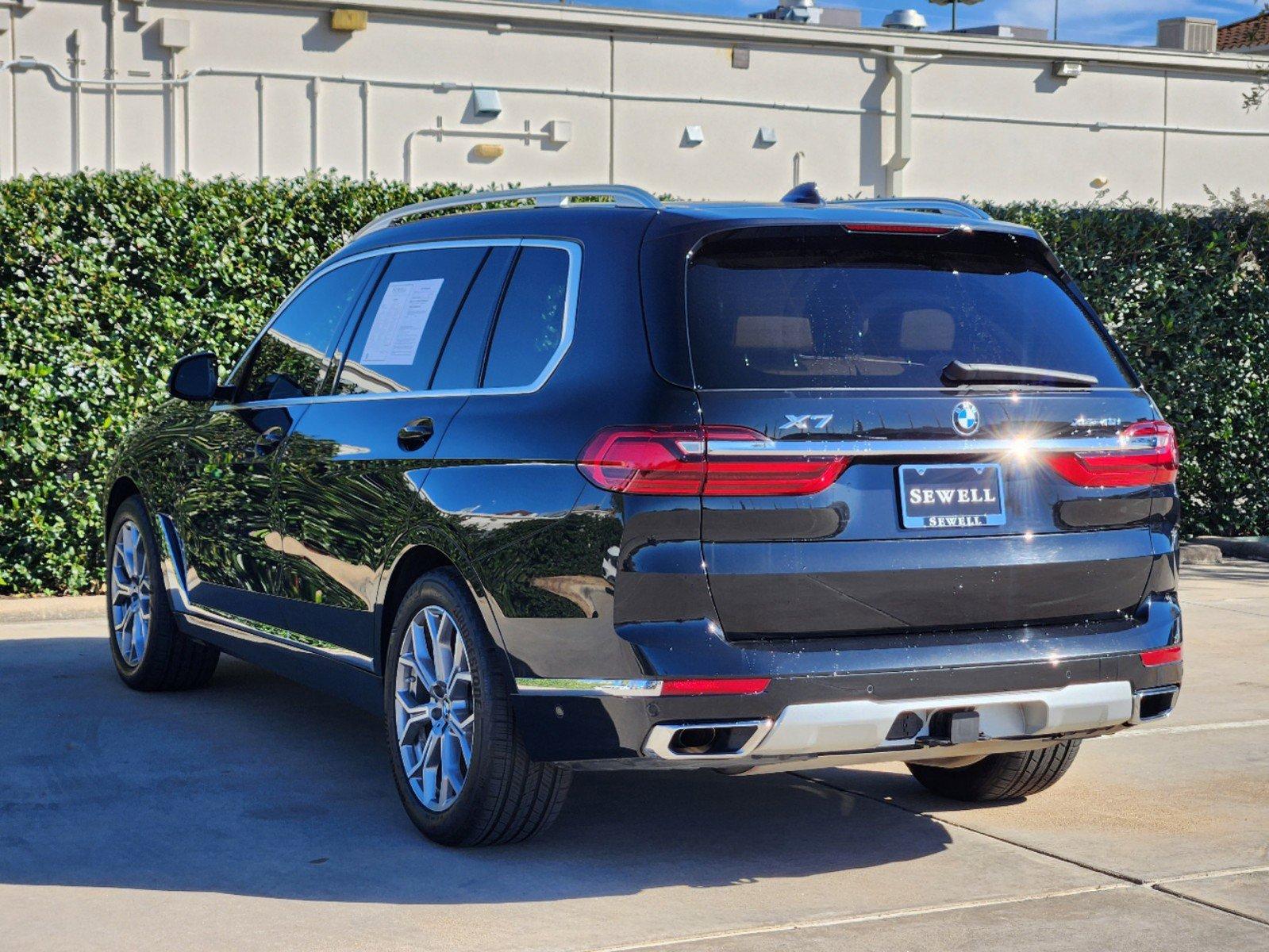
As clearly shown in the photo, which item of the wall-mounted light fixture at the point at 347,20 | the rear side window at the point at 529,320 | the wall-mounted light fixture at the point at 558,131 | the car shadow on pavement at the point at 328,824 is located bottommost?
the car shadow on pavement at the point at 328,824

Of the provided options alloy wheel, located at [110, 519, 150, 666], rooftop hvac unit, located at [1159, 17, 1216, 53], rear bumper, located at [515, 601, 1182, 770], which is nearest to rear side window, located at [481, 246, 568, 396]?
rear bumper, located at [515, 601, 1182, 770]

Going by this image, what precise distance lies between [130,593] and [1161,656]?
454 cm

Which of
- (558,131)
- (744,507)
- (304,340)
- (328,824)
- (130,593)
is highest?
(558,131)

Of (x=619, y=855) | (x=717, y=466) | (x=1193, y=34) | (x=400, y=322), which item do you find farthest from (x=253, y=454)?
(x=1193, y=34)

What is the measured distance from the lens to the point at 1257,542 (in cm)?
1256

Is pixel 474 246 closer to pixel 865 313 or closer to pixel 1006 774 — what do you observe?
pixel 865 313

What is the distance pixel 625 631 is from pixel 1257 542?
926cm

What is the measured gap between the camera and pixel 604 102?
18.1 metres

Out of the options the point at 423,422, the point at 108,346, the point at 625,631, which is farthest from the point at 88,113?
the point at 625,631

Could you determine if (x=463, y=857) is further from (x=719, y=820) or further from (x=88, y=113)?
(x=88, y=113)

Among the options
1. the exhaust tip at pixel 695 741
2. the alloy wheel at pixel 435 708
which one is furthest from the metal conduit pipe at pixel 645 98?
the exhaust tip at pixel 695 741

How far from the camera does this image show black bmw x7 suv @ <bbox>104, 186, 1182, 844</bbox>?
4.39 meters

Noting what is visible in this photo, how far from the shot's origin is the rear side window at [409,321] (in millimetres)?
5480

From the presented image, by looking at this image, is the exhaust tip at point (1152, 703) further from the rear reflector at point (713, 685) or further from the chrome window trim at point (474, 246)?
the chrome window trim at point (474, 246)
